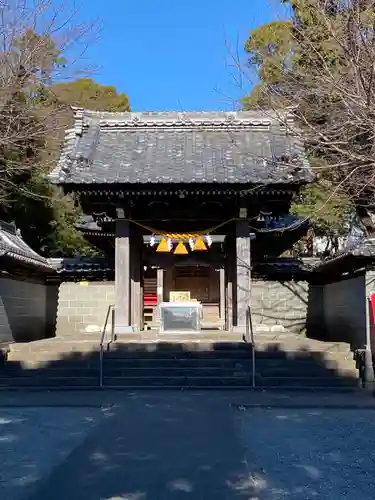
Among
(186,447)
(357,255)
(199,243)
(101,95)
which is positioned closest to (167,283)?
(199,243)

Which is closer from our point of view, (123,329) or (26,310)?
(123,329)

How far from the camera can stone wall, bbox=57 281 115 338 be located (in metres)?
16.3

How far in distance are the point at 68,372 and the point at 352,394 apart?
18.5 feet

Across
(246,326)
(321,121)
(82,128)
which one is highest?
(82,128)

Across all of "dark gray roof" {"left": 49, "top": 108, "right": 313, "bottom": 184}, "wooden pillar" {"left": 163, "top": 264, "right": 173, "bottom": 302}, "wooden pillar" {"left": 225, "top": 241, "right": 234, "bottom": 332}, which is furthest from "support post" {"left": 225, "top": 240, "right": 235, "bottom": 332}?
"wooden pillar" {"left": 163, "top": 264, "right": 173, "bottom": 302}

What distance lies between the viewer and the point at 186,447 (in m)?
5.96

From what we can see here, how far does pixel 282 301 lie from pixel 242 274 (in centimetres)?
320

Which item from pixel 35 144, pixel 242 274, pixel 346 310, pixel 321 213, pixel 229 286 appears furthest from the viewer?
pixel 321 213

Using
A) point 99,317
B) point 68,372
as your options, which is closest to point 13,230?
point 99,317

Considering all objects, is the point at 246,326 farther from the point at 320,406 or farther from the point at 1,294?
the point at 1,294

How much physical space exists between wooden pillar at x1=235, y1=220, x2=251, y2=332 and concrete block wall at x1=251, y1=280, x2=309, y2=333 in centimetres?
271

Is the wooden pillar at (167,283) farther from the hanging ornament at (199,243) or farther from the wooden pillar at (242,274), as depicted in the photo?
the wooden pillar at (242,274)

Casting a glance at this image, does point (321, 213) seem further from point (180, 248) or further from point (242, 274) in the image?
point (180, 248)

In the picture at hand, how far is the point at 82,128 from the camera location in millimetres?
15828
